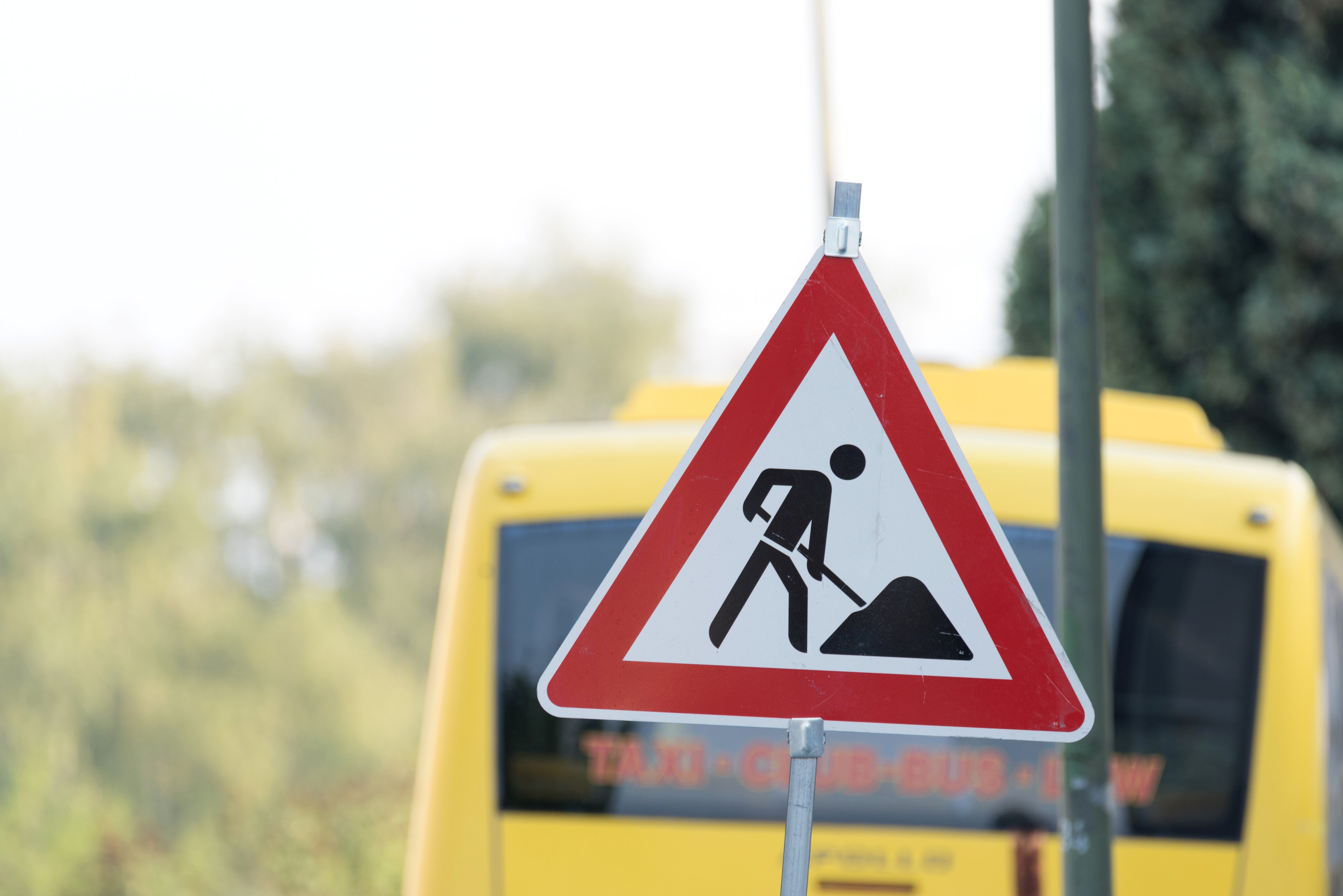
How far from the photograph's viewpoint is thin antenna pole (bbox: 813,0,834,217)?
1141 centimetres

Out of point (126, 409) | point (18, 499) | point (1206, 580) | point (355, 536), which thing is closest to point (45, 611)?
point (18, 499)

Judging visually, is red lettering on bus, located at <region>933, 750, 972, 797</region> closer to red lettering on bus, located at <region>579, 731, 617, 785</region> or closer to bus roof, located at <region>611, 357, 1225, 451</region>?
red lettering on bus, located at <region>579, 731, 617, 785</region>

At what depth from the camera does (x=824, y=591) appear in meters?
2.60

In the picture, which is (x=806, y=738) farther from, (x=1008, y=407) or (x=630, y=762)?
(x=1008, y=407)

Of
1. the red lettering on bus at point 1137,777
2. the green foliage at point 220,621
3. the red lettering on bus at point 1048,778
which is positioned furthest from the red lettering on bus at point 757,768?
the green foliage at point 220,621

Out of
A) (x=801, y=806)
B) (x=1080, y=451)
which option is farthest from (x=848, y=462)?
(x=1080, y=451)

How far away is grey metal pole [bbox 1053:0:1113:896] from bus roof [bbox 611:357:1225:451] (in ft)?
5.53

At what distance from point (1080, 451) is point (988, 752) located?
125 cm

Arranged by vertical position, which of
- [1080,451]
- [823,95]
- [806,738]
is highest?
[823,95]

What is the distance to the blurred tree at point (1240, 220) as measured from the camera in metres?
13.5

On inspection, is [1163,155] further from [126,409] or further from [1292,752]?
[126,409]

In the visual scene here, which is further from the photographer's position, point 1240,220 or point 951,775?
point 1240,220

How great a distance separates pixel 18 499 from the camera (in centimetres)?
2180

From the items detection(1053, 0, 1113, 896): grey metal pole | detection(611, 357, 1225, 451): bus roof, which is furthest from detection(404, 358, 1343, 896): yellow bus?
detection(1053, 0, 1113, 896): grey metal pole
